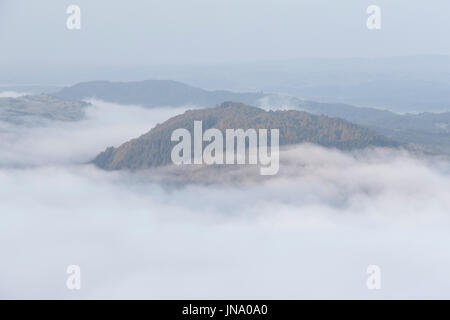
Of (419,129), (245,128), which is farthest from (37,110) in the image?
(419,129)

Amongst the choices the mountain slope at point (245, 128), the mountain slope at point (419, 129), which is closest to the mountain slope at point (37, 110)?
the mountain slope at point (245, 128)

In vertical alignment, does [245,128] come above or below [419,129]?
below

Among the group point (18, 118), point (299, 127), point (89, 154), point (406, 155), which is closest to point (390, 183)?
point (406, 155)

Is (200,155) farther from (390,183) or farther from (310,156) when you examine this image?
(390,183)

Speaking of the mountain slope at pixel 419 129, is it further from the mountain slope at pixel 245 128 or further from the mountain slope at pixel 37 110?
the mountain slope at pixel 37 110

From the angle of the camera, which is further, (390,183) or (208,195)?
A: (390,183)

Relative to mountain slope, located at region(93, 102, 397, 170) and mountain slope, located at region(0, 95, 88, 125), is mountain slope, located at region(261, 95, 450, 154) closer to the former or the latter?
mountain slope, located at region(93, 102, 397, 170)

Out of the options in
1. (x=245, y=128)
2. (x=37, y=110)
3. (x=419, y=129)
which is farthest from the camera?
(x=37, y=110)

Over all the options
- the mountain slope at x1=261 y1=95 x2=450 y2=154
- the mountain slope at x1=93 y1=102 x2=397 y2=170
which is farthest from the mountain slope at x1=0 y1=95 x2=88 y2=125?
the mountain slope at x1=261 y1=95 x2=450 y2=154

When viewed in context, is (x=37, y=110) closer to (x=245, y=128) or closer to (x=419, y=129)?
(x=245, y=128)
